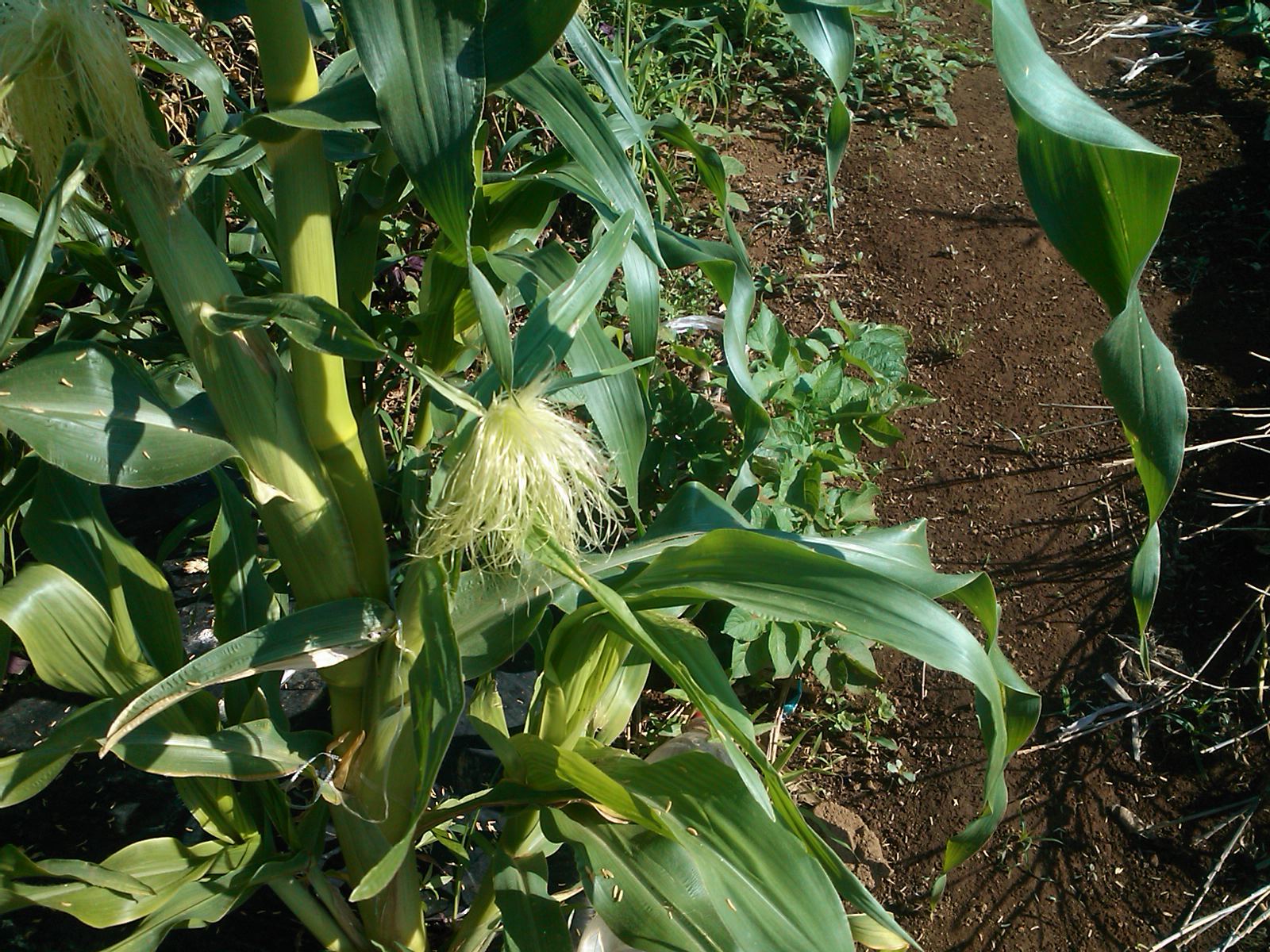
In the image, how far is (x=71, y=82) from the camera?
2.40 feet

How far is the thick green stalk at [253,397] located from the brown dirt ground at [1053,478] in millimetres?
1174

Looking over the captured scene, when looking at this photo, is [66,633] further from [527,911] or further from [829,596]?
[829,596]

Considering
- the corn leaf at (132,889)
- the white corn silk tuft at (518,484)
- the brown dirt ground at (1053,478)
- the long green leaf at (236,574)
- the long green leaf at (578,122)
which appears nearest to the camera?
the white corn silk tuft at (518,484)

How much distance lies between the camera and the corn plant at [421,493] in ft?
2.03

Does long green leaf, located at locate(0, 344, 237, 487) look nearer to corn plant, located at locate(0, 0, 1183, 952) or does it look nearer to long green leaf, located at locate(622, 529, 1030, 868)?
corn plant, located at locate(0, 0, 1183, 952)

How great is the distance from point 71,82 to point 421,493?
49cm

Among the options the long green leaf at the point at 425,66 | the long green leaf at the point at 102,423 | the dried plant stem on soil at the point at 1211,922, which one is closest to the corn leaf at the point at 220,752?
the long green leaf at the point at 102,423

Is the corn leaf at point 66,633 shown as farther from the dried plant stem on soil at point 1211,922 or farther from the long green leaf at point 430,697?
the dried plant stem on soil at point 1211,922

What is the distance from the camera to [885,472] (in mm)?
2195

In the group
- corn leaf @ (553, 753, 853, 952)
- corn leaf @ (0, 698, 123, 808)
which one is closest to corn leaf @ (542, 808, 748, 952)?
corn leaf @ (553, 753, 853, 952)

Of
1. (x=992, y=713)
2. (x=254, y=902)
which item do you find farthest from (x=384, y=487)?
(x=992, y=713)

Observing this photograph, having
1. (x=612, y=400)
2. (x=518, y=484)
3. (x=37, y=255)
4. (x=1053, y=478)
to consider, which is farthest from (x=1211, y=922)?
(x=37, y=255)

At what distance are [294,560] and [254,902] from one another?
0.70 m

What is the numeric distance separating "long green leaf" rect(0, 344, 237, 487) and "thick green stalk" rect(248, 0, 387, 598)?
0.09 meters
